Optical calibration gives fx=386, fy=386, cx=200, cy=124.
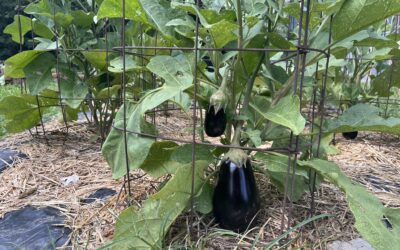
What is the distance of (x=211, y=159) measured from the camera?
3.62 ft

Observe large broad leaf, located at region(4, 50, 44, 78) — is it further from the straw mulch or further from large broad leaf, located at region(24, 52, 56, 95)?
the straw mulch

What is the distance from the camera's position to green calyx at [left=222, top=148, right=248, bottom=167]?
1.02 m

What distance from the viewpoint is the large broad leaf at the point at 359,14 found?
2.91 feet

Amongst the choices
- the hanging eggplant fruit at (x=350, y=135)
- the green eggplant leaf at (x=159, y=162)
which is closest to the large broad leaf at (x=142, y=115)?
the green eggplant leaf at (x=159, y=162)

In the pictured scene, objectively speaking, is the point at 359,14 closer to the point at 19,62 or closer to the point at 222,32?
the point at 222,32

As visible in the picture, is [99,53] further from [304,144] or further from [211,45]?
[304,144]

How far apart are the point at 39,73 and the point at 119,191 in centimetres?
78

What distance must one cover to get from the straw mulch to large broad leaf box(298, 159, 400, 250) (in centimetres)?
15

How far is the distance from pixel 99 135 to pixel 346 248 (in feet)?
4.55

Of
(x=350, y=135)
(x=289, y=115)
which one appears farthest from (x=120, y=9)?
(x=350, y=135)

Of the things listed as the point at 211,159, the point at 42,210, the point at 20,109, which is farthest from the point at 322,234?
the point at 20,109

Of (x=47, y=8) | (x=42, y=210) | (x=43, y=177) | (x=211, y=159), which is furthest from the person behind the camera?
(x=47, y=8)

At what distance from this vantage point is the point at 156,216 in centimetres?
99

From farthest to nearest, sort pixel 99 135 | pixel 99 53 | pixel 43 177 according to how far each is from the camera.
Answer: pixel 99 135
pixel 99 53
pixel 43 177
